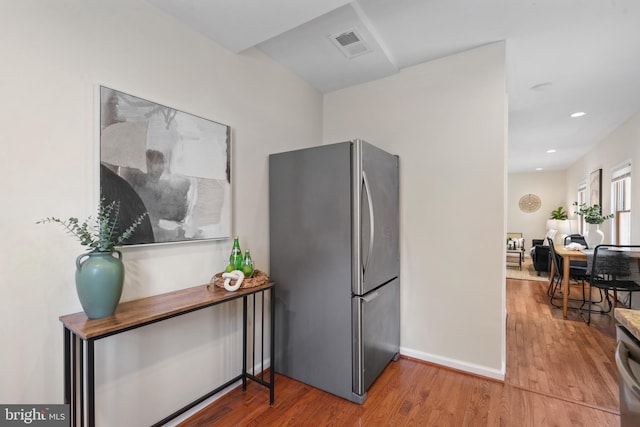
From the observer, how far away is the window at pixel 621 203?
4105 mm

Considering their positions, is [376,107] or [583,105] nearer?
[376,107]

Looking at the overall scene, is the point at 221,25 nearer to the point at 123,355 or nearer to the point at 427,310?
the point at 123,355

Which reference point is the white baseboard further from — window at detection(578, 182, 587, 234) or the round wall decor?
the round wall decor

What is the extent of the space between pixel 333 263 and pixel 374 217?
1.48 ft

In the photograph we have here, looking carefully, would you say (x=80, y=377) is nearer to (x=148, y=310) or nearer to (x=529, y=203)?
(x=148, y=310)

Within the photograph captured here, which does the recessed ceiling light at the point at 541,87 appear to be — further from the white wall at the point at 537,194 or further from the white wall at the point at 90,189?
the white wall at the point at 537,194

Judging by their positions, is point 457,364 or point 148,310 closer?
point 148,310

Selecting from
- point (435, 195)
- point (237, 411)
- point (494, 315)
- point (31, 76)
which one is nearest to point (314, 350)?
point (237, 411)

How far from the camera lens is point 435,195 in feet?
8.45

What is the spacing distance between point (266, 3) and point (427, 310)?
2.54 meters

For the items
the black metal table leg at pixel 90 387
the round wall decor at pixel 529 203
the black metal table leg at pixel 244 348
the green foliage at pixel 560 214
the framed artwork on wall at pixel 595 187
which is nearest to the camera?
the black metal table leg at pixel 90 387

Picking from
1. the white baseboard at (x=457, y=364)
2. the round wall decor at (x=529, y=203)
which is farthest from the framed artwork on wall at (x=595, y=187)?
the white baseboard at (x=457, y=364)

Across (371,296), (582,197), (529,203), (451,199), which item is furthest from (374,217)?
(529,203)

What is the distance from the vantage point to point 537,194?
29.3 feet
